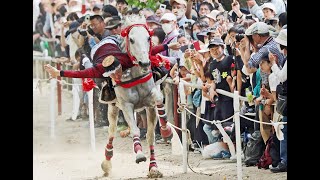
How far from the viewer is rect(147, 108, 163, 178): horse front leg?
9.55 metres

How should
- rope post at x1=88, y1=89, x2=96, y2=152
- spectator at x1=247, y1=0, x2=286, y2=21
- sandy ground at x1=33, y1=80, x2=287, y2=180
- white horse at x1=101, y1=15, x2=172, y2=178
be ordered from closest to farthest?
spectator at x1=247, y1=0, x2=286, y2=21 < white horse at x1=101, y1=15, x2=172, y2=178 < sandy ground at x1=33, y1=80, x2=287, y2=180 < rope post at x1=88, y1=89, x2=96, y2=152

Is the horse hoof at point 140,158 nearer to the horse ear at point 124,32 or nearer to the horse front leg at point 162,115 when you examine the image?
the horse front leg at point 162,115

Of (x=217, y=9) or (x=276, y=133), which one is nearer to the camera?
(x=276, y=133)

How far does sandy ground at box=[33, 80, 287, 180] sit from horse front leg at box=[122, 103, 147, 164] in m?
0.09

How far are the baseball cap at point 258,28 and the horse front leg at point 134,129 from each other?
4.09 ft

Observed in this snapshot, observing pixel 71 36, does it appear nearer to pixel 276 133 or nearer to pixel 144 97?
pixel 144 97

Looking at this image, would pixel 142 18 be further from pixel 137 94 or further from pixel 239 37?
pixel 239 37

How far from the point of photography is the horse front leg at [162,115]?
376 inches

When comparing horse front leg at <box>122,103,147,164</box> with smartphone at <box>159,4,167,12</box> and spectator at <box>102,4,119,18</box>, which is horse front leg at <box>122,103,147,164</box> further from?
smartphone at <box>159,4,167,12</box>

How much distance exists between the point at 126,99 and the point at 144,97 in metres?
0.16

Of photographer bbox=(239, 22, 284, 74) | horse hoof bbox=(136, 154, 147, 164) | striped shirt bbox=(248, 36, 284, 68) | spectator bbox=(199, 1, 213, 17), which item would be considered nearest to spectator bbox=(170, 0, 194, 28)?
spectator bbox=(199, 1, 213, 17)

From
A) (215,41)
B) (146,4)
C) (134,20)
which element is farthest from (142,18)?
(215,41)
